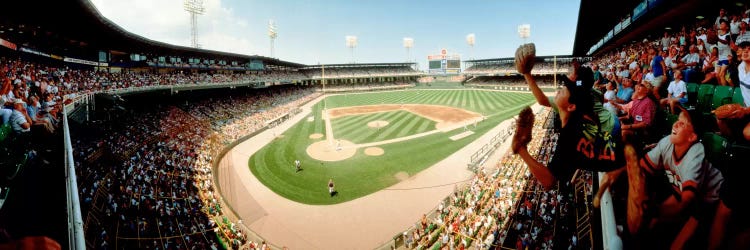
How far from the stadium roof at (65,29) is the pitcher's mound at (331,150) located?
15.0 m

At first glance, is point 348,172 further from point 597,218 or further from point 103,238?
point 597,218

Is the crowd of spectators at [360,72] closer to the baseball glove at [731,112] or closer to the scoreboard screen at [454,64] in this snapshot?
the scoreboard screen at [454,64]

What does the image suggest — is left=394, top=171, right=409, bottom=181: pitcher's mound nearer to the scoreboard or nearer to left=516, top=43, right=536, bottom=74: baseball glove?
left=516, top=43, right=536, bottom=74: baseball glove

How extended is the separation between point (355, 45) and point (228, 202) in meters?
72.8

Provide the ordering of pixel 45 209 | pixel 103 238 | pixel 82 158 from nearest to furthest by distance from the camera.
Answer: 1. pixel 45 209
2. pixel 103 238
3. pixel 82 158

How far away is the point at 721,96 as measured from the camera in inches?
195

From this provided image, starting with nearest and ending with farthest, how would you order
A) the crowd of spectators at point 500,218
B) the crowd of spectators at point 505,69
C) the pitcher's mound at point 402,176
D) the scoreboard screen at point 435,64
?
the crowd of spectators at point 500,218
the pitcher's mound at point 402,176
the crowd of spectators at point 505,69
the scoreboard screen at point 435,64

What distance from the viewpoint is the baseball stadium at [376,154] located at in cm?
259

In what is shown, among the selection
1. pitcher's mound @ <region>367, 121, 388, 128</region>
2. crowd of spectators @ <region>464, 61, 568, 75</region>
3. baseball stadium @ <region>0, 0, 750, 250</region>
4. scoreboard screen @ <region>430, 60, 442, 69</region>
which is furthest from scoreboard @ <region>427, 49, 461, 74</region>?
pitcher's mound @ <region>367, 121, 388, 128</region>

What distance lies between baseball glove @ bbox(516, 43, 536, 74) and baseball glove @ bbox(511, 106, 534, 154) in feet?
1.30

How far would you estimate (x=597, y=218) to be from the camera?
9.80 feet

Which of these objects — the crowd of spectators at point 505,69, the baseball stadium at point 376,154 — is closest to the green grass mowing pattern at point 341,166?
the baseball stadium at point 376,154

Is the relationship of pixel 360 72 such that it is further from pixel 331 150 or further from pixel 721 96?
pixel 721 96

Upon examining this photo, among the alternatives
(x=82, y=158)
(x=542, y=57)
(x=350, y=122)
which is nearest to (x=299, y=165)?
(x=82, y=158)
